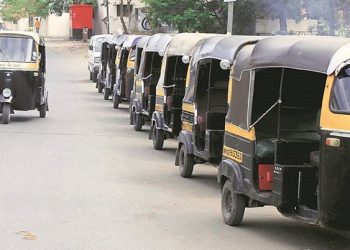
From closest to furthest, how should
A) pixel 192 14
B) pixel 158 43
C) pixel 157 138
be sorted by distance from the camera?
pixel 157 138 → pixel 158 43 → pixel 192 14

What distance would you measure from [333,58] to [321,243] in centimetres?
215

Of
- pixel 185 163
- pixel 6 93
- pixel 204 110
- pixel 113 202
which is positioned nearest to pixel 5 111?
Answer: pixel 6 93

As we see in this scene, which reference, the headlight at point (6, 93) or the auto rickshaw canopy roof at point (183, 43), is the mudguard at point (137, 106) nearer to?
the headlight at point (6, 93)

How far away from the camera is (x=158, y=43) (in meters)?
16.1

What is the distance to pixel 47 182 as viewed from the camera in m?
10.8

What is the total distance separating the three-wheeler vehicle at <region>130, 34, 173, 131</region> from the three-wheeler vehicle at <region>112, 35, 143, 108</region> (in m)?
2.90

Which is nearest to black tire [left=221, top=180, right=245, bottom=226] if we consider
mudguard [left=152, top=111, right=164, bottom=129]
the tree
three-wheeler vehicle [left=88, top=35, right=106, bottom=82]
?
mudguard [left=152, top=111, right=164, bottom=129]

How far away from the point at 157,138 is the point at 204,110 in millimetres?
3612

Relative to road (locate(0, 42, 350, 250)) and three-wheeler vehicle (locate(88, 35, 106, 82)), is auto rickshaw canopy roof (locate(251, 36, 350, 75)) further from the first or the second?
three-wheeler vehicle (locate(88, 35, 106, 82))

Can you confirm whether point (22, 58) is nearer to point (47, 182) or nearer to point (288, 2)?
point (47, 182)

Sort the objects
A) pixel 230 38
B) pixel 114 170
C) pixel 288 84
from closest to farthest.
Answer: pixel 288 84 → pixel 230 38 → pixel 114 170

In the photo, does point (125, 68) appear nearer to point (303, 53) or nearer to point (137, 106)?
point (137, 106)

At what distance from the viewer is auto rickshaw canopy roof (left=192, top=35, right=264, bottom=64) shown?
31.2 feet

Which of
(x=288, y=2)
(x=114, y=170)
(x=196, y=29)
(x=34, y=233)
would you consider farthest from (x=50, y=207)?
(x=196, y=29)
